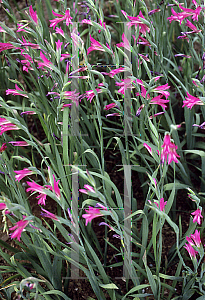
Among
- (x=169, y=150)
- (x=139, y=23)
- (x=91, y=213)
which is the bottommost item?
(x=91, y=213)

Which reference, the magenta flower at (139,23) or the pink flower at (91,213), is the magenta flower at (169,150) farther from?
the magenta flower at (139,23)

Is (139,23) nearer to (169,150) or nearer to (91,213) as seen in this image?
(169,150)

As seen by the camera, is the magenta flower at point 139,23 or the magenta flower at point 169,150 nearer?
the magenta flower at point 169,150

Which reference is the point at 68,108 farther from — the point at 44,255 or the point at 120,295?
the point at 120,295

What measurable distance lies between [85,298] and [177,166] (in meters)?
0.76

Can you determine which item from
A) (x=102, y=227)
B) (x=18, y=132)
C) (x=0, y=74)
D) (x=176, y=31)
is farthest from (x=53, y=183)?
(x=176, y=31)

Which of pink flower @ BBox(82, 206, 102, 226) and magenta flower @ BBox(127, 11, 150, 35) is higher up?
magenta flower @ BBox(127, 11, 150, 35)

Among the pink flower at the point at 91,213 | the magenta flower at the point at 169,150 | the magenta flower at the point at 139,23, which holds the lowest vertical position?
the pink flower at the point at 91,213

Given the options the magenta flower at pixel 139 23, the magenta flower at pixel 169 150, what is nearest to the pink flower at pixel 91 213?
the magenta flower at pixel 169 150

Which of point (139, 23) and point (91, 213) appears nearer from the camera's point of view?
point (91, 213)

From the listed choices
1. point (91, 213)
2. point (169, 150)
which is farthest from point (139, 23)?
point (91, 213)

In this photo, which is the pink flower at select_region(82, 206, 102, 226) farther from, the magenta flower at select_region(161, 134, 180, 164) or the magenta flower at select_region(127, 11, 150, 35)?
the magenta flower at select_region(127, 11, 150, 35)

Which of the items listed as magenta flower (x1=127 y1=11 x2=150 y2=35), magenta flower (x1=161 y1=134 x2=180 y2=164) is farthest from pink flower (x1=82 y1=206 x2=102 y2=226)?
magenta flower (x1=127 y1=11 x2=150 y2=35)

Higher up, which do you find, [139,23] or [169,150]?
[139,23]
